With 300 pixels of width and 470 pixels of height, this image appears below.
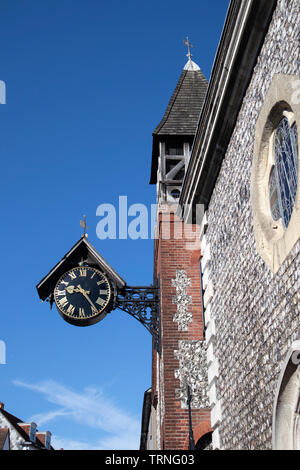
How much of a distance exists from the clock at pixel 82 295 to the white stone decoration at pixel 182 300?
1.69 meters

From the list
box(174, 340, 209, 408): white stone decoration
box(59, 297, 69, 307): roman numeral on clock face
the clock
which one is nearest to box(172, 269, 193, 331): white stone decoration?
box(174, 340, 209, 408): white stone decoration

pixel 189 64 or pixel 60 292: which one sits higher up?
pixel 189 64

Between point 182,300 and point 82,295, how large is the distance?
2.49 meters

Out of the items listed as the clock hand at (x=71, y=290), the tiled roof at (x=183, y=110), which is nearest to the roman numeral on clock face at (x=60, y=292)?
the clock hand at (x=71, y=290)

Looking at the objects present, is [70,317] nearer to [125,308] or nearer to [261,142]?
[125,308]

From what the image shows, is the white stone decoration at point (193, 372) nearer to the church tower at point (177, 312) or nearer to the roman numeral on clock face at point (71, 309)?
the church tower at point (177, 312)

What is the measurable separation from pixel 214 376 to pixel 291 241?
129 inches

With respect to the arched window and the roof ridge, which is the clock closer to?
the roof ridge

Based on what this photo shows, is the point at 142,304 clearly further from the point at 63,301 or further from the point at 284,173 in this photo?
the point at 284,173

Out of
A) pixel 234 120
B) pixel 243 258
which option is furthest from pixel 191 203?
pixel 243 258

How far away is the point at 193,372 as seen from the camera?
1200 cm

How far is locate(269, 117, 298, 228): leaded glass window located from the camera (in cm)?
524

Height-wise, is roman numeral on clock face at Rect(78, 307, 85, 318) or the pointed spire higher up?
the pointed spire

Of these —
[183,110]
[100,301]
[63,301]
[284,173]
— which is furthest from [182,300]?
[284,173]
